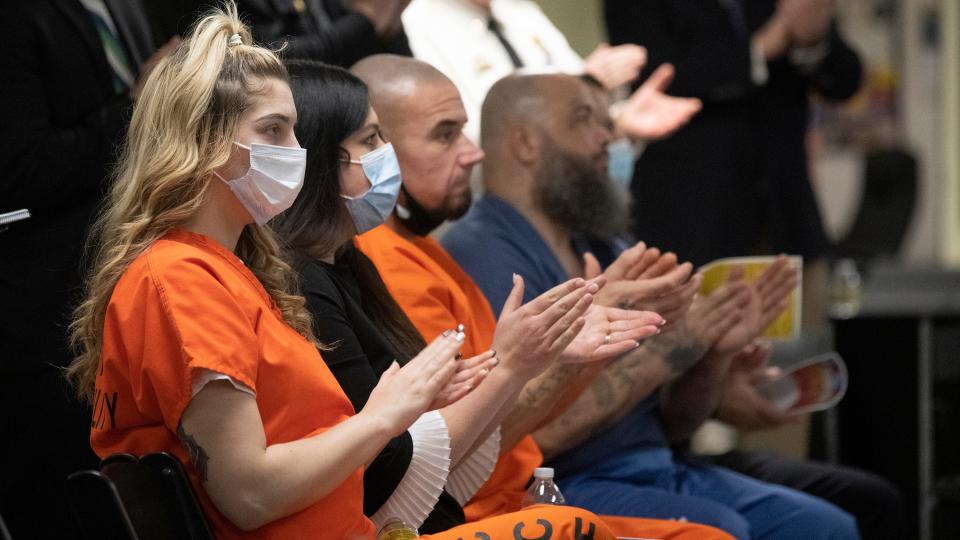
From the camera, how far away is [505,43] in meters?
4.19

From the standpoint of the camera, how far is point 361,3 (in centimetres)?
350

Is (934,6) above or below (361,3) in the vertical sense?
below

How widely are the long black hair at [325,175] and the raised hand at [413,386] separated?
17.2 inches

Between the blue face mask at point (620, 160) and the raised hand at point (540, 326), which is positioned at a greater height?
the raised hand at point (540, 326)

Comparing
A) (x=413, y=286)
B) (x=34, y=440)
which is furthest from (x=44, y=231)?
(x=413, y=286)

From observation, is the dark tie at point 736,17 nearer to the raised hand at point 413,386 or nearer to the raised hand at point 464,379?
the raised hand at point 464,379

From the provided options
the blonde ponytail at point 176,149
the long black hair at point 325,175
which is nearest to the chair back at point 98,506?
the blonde ponytail at point 176,149

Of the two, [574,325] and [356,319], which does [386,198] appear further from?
[574,325]

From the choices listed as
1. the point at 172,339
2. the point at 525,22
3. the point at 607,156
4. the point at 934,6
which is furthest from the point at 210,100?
the point at 934,6

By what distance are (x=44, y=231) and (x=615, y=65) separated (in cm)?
201

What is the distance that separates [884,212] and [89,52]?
6524 mm

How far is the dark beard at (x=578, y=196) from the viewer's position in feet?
11.7

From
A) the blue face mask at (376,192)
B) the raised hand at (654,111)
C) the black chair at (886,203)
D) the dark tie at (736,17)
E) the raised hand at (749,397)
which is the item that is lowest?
the black chair at (886,203)

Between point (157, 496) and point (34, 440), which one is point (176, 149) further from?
point (34, 440)
